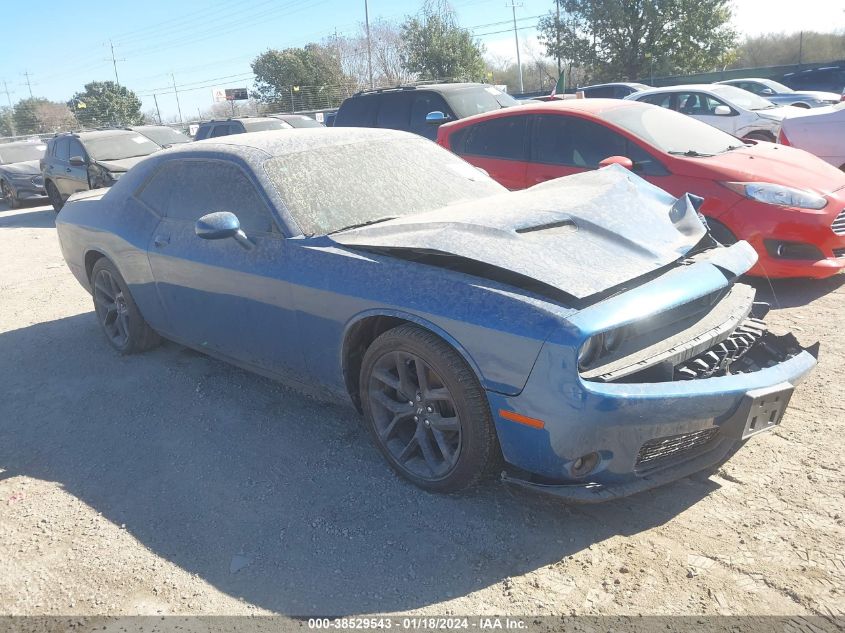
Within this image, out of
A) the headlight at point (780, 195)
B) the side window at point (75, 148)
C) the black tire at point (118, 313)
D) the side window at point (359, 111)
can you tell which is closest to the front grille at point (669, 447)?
the headlight at point (780, 195)

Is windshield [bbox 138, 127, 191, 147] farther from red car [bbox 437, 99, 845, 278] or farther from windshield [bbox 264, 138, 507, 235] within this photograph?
windshield [bbox 264, 138, 507, 235]

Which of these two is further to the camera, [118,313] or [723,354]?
[118,313]

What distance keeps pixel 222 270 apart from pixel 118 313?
5.79ft

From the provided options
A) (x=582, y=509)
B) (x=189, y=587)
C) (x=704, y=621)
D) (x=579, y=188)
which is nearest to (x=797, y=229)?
(x=579, y=188)

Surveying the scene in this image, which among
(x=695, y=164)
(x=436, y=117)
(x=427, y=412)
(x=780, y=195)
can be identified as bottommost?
(x=427, y=412)

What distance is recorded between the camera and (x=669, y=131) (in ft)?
19.7

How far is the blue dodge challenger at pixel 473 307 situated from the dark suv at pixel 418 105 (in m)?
5.53

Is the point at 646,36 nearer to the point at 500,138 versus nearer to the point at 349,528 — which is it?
the point at 500,138

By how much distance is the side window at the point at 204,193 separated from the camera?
367 cm

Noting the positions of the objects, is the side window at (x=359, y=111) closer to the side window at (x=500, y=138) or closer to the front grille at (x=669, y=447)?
the side window at (x=500, y=138)

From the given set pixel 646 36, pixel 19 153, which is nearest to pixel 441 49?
pixel 646 36

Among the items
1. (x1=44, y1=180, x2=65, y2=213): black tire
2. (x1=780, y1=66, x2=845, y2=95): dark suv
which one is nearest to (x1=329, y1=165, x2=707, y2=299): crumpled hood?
(x1=44, y1=180, x2=65, y2=213): black tire

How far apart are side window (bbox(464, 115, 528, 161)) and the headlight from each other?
2.15m

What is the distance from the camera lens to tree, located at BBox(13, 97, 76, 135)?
51938 millimetres
